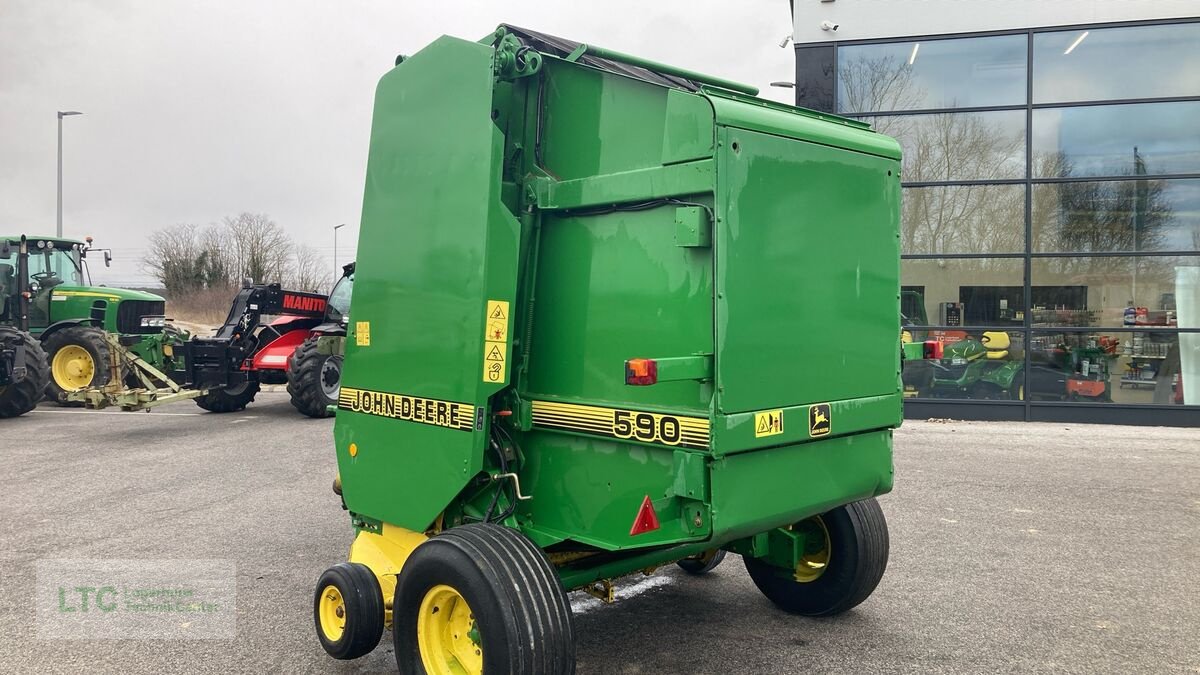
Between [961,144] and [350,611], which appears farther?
[961,144]

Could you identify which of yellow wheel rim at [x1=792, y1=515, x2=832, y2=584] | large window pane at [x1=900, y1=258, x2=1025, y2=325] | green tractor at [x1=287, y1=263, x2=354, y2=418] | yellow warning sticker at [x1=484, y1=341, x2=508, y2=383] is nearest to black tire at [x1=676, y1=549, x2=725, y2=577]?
yellow wheel rim at [x1=792, y1=515, x2=832, y2=584]

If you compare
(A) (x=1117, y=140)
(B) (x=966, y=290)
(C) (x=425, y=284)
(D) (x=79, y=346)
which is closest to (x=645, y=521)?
(C) (x=425, y=284)

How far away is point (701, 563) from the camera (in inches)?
194

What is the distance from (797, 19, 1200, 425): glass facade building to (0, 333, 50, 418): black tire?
44.1 ft

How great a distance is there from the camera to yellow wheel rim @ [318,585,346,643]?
3789mm

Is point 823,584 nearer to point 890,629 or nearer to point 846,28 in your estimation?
point 890,629

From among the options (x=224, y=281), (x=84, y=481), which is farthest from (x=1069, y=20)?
(x=224, y=281)

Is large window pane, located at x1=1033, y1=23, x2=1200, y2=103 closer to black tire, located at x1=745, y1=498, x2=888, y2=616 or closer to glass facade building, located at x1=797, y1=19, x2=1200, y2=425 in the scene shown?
glass facade building, located at x1=797, y1=19, x2=1200, y2=425

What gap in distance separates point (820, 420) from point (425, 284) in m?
1.79

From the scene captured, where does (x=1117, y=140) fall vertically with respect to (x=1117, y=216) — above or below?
above

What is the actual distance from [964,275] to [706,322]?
11.7 metres

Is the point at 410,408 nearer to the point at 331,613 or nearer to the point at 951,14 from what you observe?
the point at 331,613

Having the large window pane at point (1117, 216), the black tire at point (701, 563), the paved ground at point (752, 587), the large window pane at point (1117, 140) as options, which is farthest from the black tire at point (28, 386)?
the large window pane at point (1117, 140)

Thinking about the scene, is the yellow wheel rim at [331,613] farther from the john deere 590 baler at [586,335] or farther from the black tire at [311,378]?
the black tire at [311,378]
